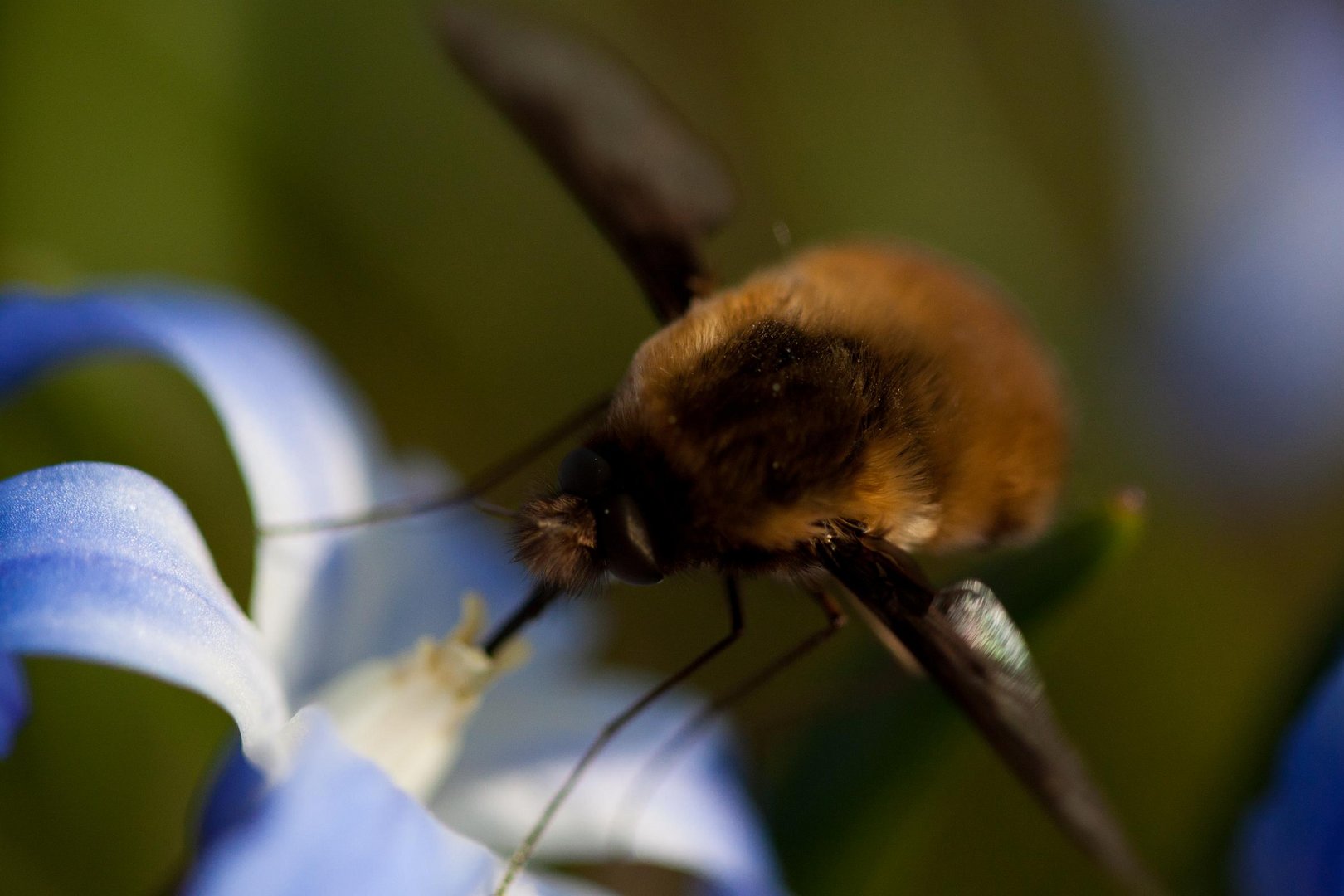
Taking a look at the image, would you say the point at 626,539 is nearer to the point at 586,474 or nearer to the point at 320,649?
the point at 586,474

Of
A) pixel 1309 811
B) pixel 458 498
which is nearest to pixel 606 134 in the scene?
pixel 458 498

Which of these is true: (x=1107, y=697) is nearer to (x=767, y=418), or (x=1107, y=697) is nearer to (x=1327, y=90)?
(x=767, y=418)

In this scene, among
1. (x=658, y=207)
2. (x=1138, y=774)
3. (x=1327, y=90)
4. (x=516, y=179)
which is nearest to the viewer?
(x=658, y=207)

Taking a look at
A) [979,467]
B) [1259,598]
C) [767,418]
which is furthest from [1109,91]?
[767,418]

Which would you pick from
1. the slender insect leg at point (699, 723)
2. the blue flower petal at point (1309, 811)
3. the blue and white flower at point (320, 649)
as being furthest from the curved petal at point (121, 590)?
the blue flower petal at point (1309, 811)

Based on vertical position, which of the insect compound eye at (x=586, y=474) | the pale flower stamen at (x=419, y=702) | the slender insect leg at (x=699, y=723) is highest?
the insect compound eye at (x=586, y=474)

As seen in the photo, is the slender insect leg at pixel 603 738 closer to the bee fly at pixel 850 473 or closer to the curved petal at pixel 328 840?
the bee fly at pixel 850 473
